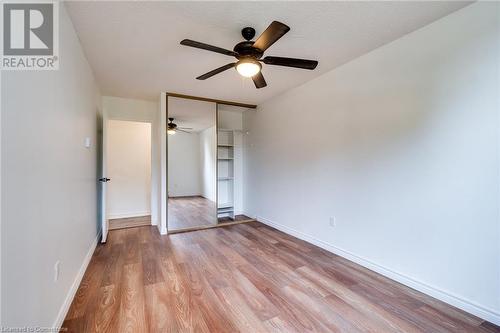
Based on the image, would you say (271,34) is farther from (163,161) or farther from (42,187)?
(163,161)

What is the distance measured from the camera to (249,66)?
210 cm

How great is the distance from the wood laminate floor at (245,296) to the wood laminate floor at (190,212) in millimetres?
1161

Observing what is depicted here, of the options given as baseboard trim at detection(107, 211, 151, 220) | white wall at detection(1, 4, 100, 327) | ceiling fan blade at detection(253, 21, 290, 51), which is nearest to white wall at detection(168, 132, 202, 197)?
baseboard trim at detection(107, 211, 151, 220)

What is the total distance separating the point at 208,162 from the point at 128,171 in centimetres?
178

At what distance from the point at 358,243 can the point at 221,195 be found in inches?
116

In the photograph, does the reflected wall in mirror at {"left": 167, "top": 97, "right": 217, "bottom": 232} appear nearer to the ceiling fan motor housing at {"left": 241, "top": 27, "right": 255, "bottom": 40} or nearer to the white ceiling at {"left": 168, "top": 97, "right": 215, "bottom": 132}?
the white ceiling at {"left": 168, "top": 97, "right": 215, "bottom": 132}

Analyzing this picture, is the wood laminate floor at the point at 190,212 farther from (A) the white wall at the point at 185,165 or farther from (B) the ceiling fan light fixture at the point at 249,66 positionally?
(B) the ceiling fan light fixture at the point at 249,66

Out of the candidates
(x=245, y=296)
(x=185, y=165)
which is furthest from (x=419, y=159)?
(x=185, y=165)

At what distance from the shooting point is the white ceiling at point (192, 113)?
4164 millimetres

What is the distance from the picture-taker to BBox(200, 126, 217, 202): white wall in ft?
15.1

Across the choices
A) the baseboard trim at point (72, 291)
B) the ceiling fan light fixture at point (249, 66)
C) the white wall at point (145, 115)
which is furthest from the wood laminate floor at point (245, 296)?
the ceiling fan light fixture at point (249, 66)

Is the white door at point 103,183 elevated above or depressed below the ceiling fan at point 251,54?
below

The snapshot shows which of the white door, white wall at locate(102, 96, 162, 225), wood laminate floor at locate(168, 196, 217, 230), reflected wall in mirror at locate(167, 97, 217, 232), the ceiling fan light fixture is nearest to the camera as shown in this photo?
the ceiling fan light fixture

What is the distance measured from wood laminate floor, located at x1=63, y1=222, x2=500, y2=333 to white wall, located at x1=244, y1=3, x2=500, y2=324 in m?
0.30
